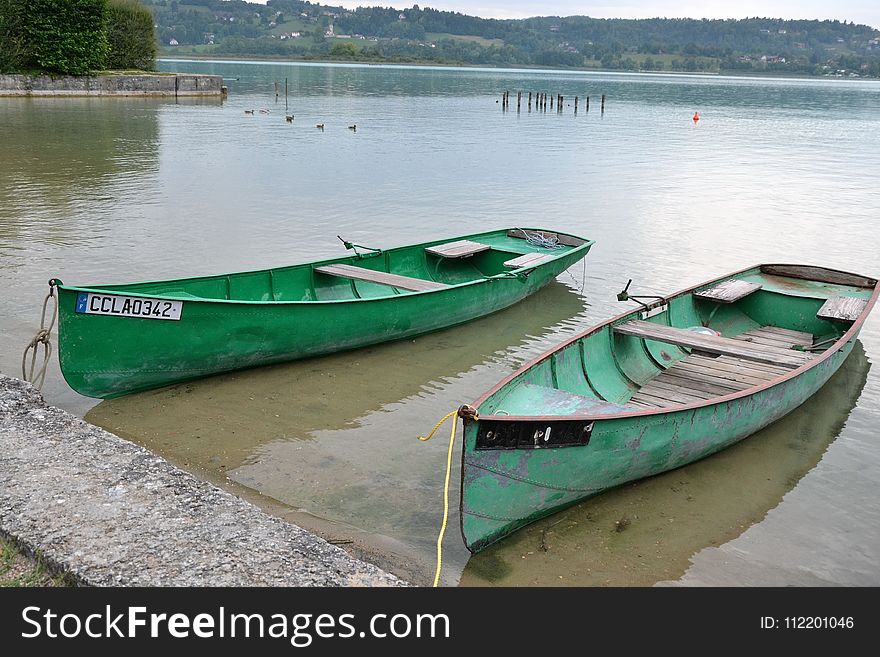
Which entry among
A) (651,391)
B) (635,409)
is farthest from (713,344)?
(635,409)

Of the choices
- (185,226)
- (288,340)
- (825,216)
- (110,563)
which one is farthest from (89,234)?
(825,216)

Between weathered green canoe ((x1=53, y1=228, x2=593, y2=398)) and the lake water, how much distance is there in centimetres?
32

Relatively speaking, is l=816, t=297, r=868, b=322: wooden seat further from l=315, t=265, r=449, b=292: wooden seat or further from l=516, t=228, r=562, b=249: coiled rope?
l=315, t=265, r=449, b=292: wooden seat

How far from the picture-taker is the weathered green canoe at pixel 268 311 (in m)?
8.70

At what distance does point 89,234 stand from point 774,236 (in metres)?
14.8

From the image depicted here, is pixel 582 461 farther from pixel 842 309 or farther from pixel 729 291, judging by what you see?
pixel 842 309

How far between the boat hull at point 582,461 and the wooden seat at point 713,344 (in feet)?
3.06

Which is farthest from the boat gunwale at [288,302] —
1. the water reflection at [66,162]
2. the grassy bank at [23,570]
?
the water reflection at [66,162]

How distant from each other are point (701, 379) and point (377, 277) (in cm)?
451

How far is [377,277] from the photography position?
11602 millimetres
